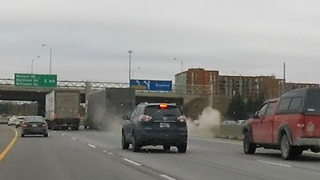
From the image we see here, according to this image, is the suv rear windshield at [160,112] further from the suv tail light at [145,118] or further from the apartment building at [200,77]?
the apartment building at [200,77]

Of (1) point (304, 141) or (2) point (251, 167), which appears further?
(1) point (304, 141)

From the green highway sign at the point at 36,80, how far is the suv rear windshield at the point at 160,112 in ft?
198

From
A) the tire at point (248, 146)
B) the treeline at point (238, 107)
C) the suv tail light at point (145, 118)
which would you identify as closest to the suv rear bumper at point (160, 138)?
the suv tail light at point (145, 118)

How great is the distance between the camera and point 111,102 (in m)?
57.1

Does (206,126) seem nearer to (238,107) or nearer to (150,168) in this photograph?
(238,107)

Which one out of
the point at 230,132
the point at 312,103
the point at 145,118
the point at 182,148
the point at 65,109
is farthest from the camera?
the point at 65,109

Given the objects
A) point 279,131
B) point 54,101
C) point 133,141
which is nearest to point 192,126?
point 54,101

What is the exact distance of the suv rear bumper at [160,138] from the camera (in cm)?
2491

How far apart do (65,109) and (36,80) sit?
2289 centimetres

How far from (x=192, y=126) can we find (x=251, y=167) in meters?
34.4

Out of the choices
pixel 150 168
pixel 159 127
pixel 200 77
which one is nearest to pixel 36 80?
pixel 200 77

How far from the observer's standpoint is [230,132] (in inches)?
1687

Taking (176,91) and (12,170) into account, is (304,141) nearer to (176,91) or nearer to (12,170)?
(12,170)

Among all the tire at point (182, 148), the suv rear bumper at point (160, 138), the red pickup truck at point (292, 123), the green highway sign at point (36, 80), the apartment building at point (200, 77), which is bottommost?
the tire at point (182, 148)
